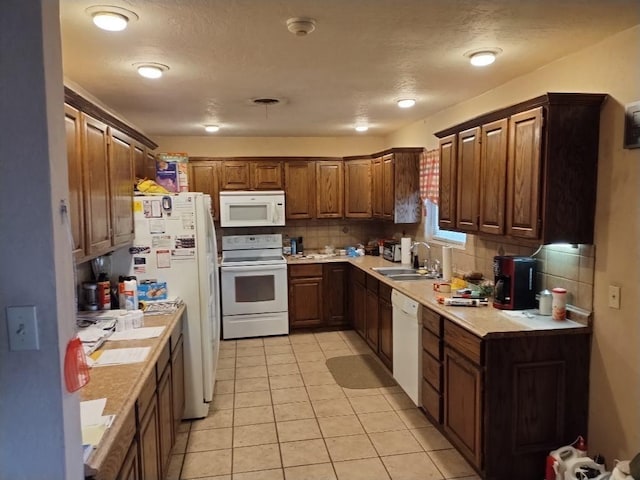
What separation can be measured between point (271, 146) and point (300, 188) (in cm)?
71

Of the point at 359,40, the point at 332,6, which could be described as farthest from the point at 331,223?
the point at 332,6

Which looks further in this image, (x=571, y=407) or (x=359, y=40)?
(x=571, y=407)

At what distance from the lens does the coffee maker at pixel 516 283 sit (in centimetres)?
284

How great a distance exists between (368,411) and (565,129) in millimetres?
2331

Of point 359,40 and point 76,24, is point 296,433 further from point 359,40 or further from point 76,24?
point 76,24

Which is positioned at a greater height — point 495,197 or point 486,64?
point 486,64

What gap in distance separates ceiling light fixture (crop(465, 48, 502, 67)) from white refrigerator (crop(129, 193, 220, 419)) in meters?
2.00

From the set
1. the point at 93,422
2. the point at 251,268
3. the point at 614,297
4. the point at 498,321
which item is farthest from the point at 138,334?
the point at 251,268

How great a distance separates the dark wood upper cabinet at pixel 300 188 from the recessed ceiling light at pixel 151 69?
2.87m

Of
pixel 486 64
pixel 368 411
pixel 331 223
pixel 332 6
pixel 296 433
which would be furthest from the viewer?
pixel 331 223

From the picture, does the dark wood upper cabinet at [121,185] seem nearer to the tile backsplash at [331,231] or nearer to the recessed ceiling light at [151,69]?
the recessed ceiling light at [151,69]

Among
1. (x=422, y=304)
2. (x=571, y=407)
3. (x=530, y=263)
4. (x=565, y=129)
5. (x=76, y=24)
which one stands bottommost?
(x=571, y=407)

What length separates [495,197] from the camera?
288cm

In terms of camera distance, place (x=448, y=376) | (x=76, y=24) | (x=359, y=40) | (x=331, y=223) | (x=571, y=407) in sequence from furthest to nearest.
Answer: (x=331, y=223) < (x=448, y=376) < (x=571, y=407) < (x=359, y=40) < (x=76, y=24)
